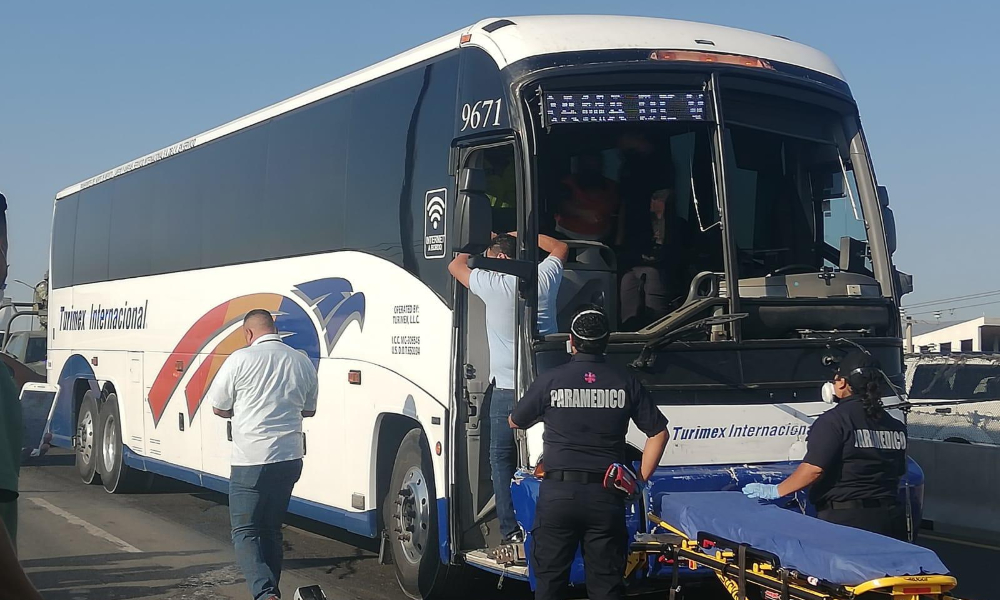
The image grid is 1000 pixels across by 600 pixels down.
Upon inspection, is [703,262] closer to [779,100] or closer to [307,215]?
[779,100]

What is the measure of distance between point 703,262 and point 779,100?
1234 mm

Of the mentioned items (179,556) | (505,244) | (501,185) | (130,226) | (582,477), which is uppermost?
(130,226)

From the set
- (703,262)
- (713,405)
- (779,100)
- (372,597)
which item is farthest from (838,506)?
(372,597)

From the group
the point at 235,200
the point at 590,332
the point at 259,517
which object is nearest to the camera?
the point at 590,332

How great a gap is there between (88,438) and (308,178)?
7.72 m

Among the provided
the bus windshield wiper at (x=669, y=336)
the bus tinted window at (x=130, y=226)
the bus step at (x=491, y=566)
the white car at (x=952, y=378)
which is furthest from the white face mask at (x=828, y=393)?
the white car at (x=952, y=378)

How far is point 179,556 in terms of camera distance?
10367 mm

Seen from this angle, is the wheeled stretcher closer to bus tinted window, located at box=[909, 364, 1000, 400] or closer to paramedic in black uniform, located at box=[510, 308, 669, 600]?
paramedic in black uniform, located at box=[510, 308, 669, 600]

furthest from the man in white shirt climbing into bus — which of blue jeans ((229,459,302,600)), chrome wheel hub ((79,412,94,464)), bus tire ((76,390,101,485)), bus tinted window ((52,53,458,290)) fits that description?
chrome wheel hub ((79,412,94,464))

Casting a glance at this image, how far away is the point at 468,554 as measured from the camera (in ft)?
26.4

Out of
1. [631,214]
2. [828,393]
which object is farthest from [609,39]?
[828,393]

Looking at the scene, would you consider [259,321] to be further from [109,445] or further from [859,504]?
[109,445]

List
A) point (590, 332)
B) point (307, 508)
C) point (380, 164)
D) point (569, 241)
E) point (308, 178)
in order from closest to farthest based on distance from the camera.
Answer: point (590, 332)
point (569, 241)
point (380, 164)
point (307, 508)
point (308, 178)

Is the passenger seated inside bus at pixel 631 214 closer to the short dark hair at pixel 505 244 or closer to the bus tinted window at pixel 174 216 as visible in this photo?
the short dark hair at pixel 505 244
